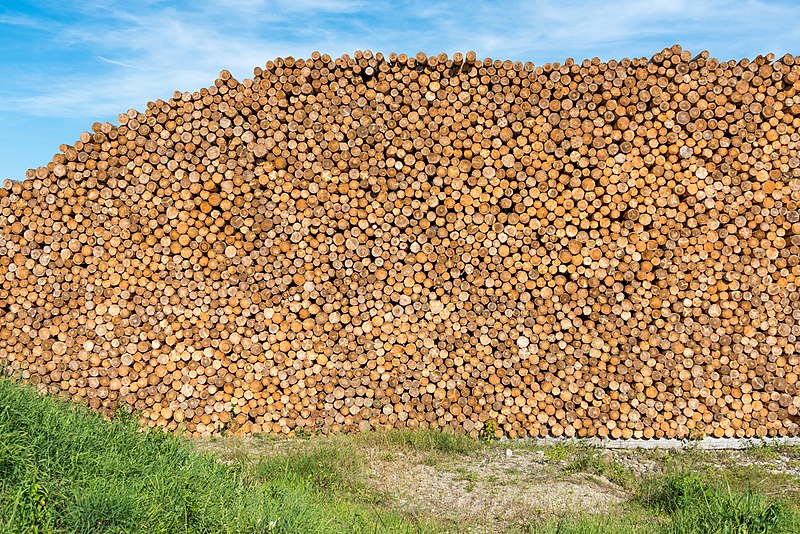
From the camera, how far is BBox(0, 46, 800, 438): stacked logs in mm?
7285

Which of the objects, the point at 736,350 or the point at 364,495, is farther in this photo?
the point at 736,350

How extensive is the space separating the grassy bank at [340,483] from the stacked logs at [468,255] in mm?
535

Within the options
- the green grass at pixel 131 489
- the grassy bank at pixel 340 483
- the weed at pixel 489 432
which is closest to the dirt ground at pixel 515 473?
the grassy bank at pixel 340 483

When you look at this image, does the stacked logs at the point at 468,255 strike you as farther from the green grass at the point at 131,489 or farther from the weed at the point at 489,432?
the green grass at the point at 131,489

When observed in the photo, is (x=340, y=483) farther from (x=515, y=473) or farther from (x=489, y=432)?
(x=489, y=432)

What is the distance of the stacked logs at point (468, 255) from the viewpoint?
7285 mm

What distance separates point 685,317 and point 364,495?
3.82 meters

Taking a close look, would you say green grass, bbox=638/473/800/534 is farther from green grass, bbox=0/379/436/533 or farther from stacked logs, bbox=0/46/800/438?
green grass, bbox=0/379/436/533

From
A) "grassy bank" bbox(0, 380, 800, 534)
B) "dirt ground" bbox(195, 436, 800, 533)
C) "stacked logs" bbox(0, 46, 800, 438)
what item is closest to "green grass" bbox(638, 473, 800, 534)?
"grassy bank" bbox(0, 380, 800, 534)

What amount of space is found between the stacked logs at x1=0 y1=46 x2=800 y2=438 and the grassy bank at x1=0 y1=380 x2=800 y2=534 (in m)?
0.54

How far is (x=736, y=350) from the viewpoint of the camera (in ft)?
24.1

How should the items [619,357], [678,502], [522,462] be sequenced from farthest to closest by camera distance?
[619,357] < [522,462] < [678,502]

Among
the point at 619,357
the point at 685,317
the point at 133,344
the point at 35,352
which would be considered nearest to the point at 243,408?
the point at 133,344

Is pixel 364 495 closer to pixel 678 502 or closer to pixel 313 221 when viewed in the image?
pixel 678 502
